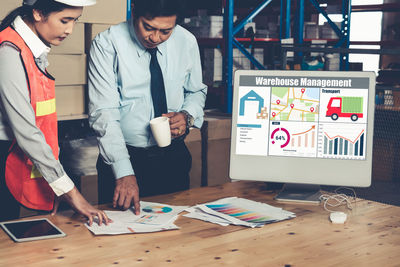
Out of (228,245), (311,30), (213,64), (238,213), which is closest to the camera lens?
(228,245)

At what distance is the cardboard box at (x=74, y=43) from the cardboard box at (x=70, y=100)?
0.18 meters

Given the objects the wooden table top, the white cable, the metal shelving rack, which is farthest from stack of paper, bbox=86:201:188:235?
the metal shelving rack

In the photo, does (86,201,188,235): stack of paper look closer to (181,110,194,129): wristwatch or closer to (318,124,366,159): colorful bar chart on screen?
(181,110,194,129): wristwatch

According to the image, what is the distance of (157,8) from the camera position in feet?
6.07

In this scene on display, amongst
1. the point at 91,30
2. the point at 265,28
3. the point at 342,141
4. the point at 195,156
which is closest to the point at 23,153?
the point at 342,141

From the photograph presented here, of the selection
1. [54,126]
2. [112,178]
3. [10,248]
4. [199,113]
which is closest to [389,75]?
[199,113]

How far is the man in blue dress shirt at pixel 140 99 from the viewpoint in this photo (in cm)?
189

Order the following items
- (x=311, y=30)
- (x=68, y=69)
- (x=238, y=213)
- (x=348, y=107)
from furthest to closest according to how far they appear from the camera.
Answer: (x=311, y=30), (x=68, y=69), (x=348, y=107), (x=238, y=213)

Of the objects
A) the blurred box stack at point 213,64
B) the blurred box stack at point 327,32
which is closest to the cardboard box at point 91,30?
the blurred box stack at point 213,64

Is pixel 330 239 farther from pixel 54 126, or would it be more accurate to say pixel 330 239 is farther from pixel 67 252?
pixel 54 126

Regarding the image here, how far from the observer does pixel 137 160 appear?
7.02 feet

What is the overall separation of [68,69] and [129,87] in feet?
2.39

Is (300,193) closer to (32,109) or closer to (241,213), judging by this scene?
(241,213)

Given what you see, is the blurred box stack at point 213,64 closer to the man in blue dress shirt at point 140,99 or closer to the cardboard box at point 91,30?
the cardboard box at point 91,30
